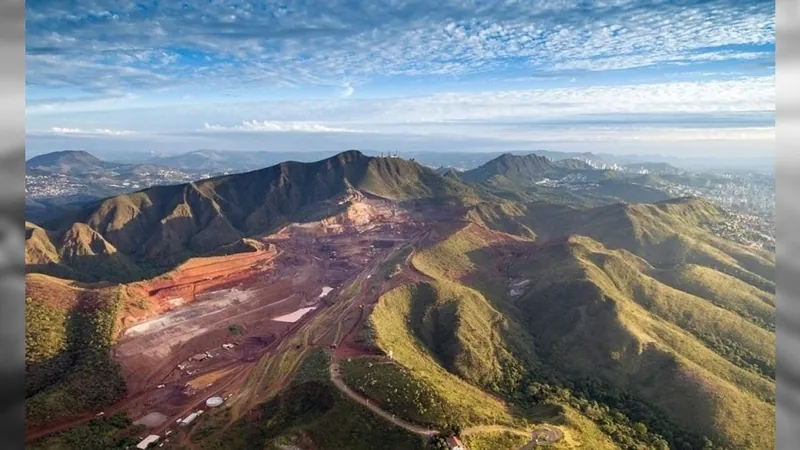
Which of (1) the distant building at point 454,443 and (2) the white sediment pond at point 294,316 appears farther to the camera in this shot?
(2) the white sediment pond at point 294,316

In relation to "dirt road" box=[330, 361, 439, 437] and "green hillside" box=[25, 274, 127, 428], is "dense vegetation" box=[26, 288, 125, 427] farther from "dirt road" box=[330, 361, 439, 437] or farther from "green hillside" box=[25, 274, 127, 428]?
"dirt road" box=[330, 361, 439, 437]

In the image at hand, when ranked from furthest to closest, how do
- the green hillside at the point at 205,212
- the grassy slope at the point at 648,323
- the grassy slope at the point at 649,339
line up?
the green hillside at the point at 205,212, the grassy slope at the point at 648,323, the grassy slope at the point at 649,339

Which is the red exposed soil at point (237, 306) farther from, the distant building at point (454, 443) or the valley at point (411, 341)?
the distant building at point (454, 443)

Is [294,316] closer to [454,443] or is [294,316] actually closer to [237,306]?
[237,306]

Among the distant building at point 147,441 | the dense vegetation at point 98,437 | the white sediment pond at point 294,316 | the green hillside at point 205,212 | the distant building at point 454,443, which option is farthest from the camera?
the green hillside at point 205,212

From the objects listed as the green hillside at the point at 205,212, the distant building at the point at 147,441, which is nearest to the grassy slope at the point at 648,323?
the distant building at the point at 147,441

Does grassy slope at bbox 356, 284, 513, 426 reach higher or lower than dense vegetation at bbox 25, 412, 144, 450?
higher

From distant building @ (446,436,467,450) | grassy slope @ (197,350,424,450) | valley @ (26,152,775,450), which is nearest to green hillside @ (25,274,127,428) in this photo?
valley @ (26,152,775,450)

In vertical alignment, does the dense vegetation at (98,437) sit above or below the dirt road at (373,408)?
below
